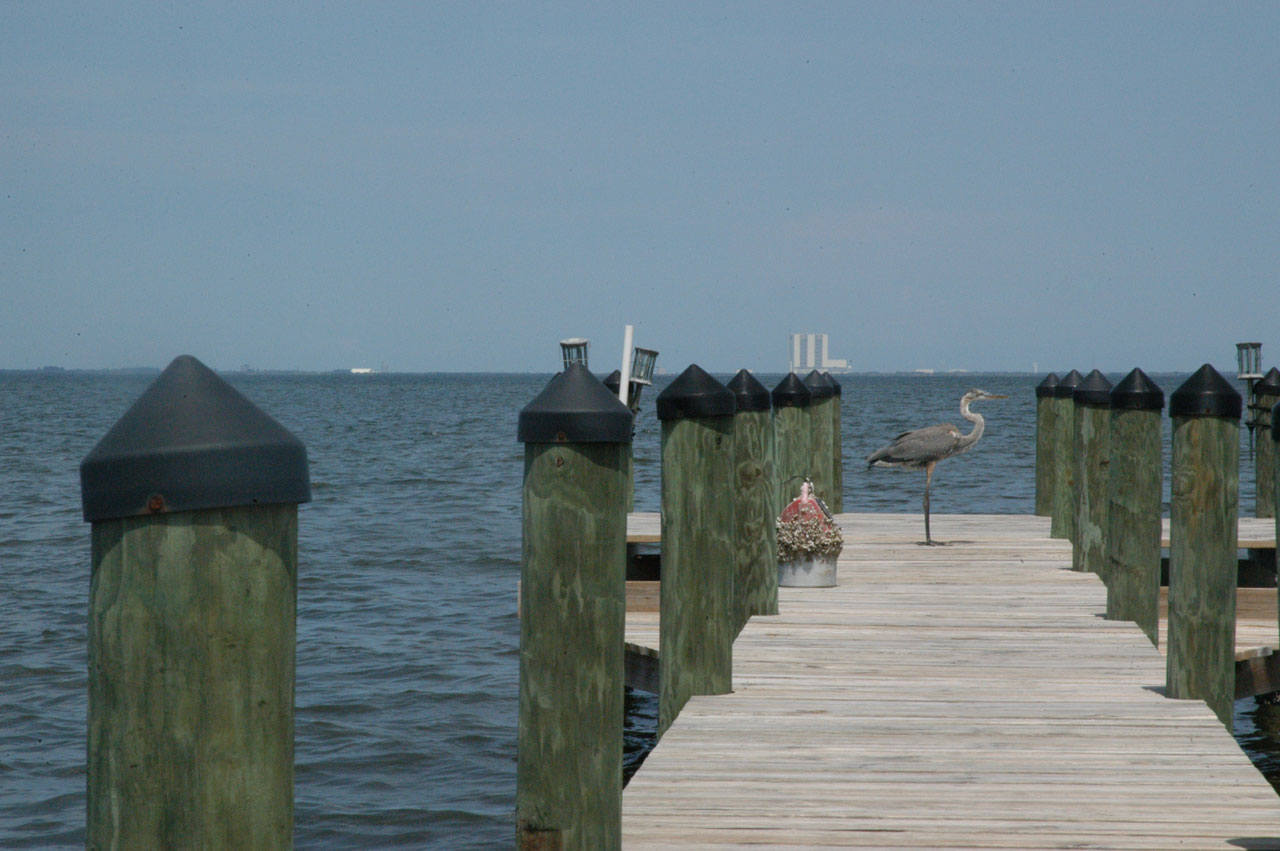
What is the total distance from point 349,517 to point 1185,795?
20904 millimetres

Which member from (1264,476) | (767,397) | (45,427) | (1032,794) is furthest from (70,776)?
(45,427)

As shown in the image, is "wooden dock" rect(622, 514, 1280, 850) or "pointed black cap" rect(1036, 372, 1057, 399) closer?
"wooden dock" rect(622, 514, 1280, 850)

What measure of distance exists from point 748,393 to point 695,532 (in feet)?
5.94

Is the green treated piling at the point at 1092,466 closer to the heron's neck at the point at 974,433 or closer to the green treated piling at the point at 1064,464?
the green treated piling at the point at 1064,464

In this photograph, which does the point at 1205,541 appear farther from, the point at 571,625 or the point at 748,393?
the point at 571,625

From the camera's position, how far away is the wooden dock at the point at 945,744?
4.27m

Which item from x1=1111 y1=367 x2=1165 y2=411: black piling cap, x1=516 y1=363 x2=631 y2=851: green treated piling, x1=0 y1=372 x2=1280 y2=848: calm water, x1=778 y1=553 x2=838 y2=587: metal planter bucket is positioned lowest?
x1=0 y1=372 x2=1280 y2=848: calm water

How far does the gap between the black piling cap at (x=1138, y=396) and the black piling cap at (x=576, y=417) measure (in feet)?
14.5

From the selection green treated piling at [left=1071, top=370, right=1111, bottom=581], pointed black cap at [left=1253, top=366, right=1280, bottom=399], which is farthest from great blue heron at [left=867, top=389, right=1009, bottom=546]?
pointed black cap at [left=1253, top=366, right=1280, bottom=399]

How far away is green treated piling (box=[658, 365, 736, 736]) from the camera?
5.64 metres

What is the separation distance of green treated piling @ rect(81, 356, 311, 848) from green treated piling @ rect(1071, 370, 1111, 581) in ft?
21.6

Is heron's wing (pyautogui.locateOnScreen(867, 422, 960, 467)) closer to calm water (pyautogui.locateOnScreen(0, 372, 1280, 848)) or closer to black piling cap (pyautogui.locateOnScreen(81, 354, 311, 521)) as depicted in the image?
calm water (pyautogui.locateOnScreen(0, 372, 1280, 848))

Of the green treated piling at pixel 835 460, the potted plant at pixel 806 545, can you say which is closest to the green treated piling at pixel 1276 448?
the potted plant at pixel 806 545

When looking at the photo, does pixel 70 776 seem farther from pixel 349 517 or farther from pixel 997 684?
pixel 349 517
